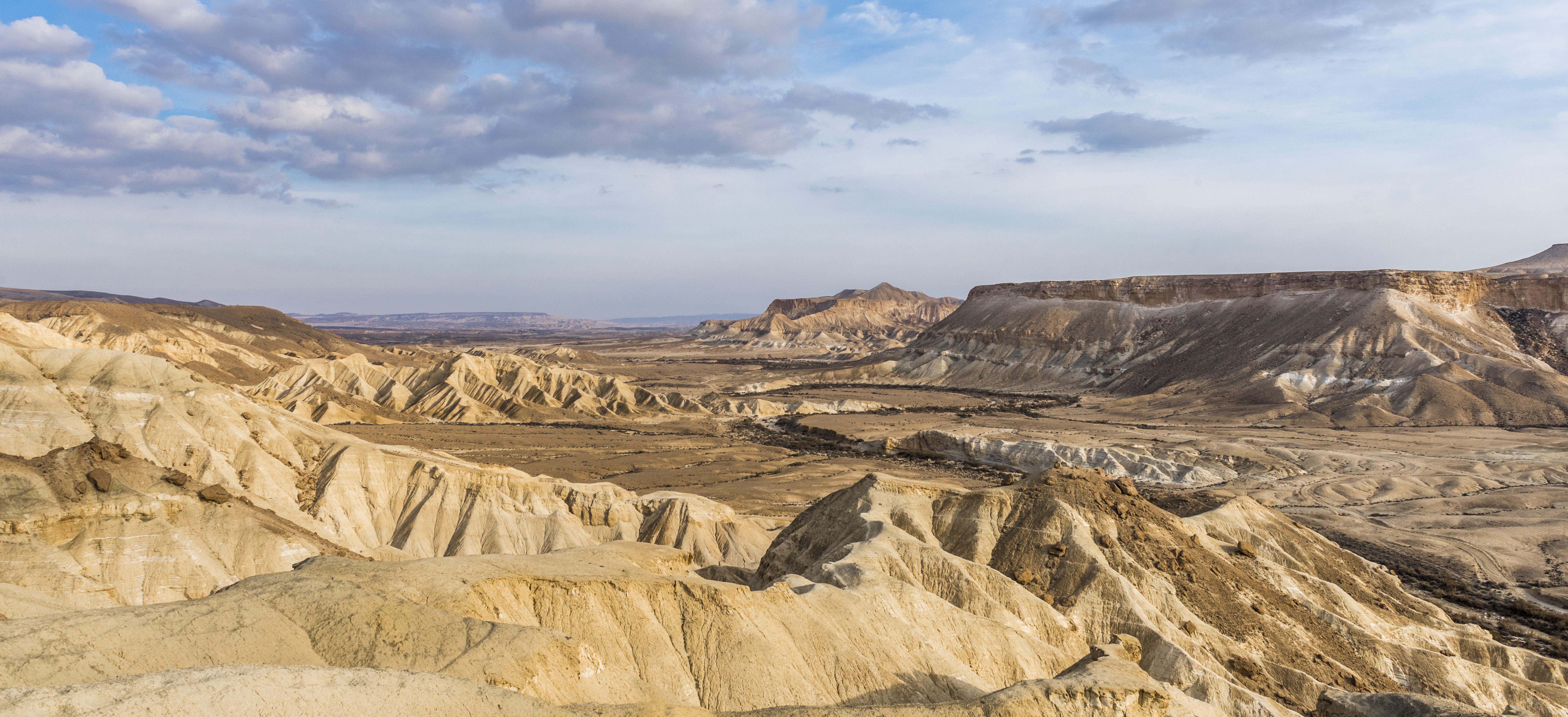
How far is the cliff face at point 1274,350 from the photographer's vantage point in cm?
7525

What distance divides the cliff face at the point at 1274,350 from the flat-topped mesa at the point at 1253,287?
0.65ft

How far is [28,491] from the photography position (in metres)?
22.2

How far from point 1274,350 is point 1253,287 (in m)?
18.7

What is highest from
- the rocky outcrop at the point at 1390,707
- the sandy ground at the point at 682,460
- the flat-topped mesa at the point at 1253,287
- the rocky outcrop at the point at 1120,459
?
the flat-topped mesa at the point at 1253,287

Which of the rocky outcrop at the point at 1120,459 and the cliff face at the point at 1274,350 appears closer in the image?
the rocky outcrop at the point at 1120,459

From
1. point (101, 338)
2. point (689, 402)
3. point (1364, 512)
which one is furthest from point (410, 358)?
point (1364, 512)

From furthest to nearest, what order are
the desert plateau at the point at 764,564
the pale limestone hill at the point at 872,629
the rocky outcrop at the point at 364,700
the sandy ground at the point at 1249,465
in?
the sandy ground at the point at 1249,465
the desert plateau at the point at 764,564
the pale limestone hill at the point at 872,629
the rocky outcrop at the point at 364,700

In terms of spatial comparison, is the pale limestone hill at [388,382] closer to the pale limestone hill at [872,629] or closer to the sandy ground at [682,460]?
the sandy ground at [682,460]

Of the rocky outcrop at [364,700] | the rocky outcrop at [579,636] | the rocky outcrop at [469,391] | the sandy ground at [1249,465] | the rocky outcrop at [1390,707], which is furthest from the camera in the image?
the rocky outcrop at [469,391]

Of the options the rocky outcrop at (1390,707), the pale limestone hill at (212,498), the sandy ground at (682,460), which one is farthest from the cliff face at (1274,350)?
the pale limestone hill at (212,498)

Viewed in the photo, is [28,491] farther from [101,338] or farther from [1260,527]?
[101,338]

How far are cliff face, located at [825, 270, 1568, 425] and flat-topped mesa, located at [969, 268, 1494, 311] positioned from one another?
199 mm

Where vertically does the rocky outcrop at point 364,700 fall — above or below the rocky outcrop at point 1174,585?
above

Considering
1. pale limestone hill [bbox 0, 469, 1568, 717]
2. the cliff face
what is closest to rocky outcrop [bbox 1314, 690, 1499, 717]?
pale limestone hill [bbox 0, 469, 1568, 717]
